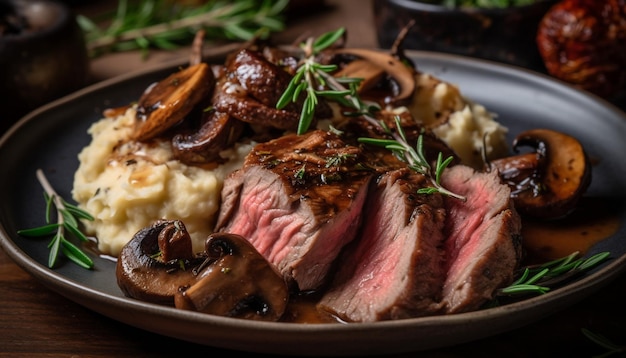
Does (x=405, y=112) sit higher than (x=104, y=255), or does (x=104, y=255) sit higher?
(x=405, y=112)

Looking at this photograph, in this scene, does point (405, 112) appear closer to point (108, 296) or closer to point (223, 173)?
point (223, 173)

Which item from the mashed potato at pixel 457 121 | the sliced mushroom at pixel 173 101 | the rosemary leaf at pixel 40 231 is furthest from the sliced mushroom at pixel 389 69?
the rosemary leaf at pixel 40 231

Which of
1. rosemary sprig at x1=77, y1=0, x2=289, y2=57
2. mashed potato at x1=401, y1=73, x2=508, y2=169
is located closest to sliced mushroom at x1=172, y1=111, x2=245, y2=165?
mashed potato at x1=401, y1=73, x2=508, y2=169

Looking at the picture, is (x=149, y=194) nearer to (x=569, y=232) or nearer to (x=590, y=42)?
(x=569, y=232)

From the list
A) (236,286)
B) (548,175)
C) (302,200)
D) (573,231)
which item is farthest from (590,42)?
(236,286)

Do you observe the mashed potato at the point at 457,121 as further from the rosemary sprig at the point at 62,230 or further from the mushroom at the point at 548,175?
the rosemary sprig at the point at 62,230

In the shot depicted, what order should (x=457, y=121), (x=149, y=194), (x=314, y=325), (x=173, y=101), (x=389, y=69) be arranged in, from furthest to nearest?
(x=389, y=69), (x=457, y=121), (x=173, y=101), (x=149, y=194), (x=314, y=325)

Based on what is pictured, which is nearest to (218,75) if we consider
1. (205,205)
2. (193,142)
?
(193,142)
